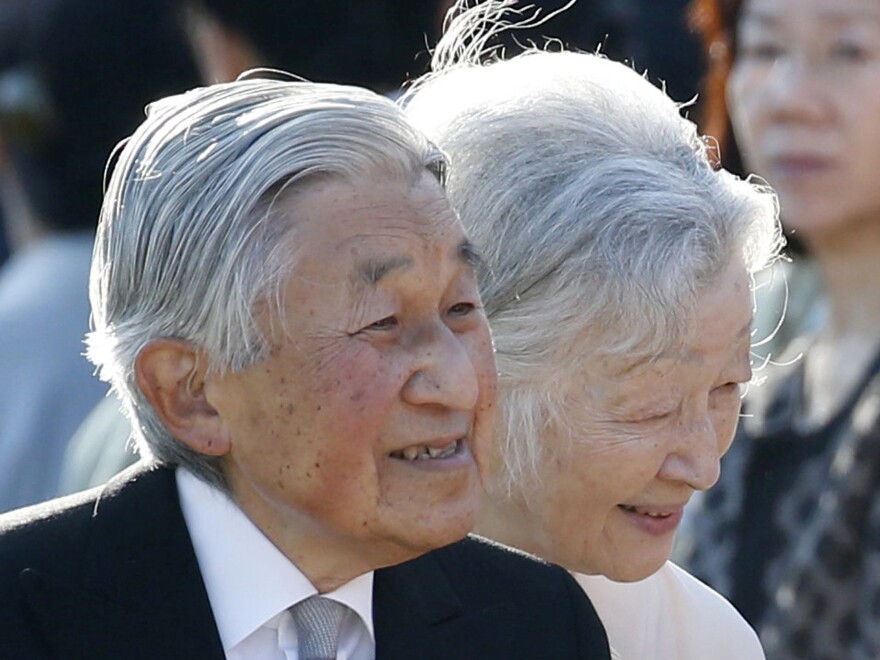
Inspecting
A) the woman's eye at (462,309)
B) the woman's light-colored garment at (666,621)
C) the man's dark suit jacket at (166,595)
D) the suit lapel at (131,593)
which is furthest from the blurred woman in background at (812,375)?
the suit lapel at (131,593)

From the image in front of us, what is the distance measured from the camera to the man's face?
2.75 m

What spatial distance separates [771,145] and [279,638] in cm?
275

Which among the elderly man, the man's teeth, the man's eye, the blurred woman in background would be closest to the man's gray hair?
the elderly man

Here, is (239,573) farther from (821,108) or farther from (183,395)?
(821,108)

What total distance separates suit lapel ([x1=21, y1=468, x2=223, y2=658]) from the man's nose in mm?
413

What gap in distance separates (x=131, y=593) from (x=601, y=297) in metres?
0.96

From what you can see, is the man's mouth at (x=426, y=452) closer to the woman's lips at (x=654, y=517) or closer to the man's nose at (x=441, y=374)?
the man's nose at (x=441, y=374)

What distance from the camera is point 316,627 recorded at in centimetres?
285

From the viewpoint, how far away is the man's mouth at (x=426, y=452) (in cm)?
278

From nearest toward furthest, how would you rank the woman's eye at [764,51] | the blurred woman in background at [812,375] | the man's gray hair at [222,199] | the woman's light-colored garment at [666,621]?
the man's gray hair at [222,199] → the woman's light-colored garment at [666,621] → the blurred woman in background at [812,375] → the woman's eye at [764,51]

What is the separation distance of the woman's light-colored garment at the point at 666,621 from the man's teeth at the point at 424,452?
782 millimetres

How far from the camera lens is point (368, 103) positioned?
9.34 feet

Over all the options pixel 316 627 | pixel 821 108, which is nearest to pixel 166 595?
pixel 316 627

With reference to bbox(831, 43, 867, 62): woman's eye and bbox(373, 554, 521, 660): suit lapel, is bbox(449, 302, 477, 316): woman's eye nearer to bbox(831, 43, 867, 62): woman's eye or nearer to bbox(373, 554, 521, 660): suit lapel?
bbox(373, 554, 521, 660): suit lapel
